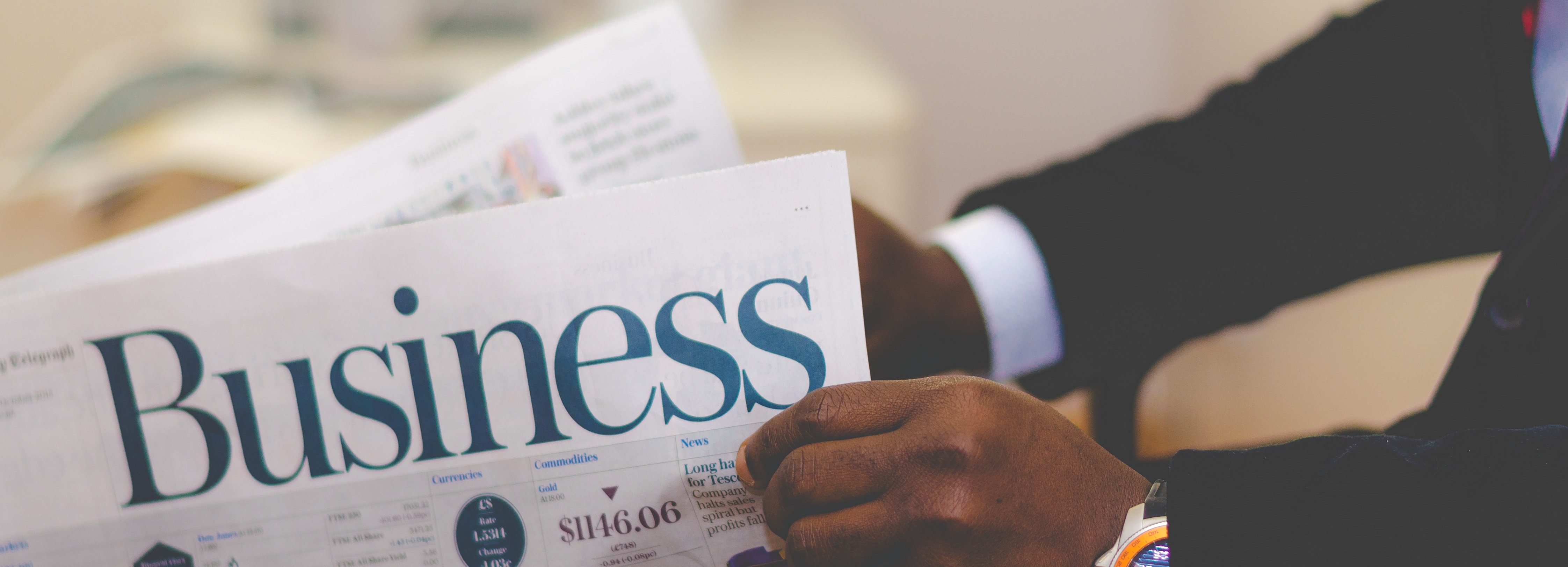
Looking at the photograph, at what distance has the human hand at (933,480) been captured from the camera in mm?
295

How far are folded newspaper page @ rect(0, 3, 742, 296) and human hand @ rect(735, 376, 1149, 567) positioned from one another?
217mm

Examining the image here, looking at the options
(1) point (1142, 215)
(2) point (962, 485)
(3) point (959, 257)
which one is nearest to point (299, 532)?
(2) point (962, 485)

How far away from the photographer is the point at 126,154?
0.70 meters

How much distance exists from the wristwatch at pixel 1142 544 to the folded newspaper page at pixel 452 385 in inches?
4.6

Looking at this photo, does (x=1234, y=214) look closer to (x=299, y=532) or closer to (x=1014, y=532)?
(x=1014, y=532)

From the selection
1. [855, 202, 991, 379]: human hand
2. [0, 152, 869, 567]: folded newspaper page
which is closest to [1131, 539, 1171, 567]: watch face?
[0, 152, 869, 567]: folded newspaper page

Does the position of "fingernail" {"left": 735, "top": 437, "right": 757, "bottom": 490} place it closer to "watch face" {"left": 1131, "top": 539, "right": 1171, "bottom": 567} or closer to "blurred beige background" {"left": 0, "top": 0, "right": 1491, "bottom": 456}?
"watch face" {"left": 1131, "top": 539, "right": 1171, "bottom": 567}

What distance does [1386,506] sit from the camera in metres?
0.30

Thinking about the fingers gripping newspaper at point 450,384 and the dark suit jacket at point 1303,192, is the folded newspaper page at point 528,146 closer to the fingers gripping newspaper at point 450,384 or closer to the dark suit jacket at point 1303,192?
the fingers gripping newspaper at point 450,384

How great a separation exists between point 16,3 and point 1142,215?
158 centimetres

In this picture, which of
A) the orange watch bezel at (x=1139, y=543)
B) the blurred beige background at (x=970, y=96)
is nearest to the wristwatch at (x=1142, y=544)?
the orange watch bezel at (x=1139, y=543)

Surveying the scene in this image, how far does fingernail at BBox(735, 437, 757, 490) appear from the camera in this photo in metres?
0.33

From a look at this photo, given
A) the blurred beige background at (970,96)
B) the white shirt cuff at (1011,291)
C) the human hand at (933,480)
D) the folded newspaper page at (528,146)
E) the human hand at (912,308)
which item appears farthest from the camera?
the blurred beige background at (970,96)

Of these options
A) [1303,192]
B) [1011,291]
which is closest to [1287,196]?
[1303,192]
